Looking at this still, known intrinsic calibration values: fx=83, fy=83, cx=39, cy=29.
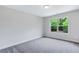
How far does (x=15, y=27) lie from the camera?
375 cm

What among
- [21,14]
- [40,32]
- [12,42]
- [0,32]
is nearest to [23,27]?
[21,14]

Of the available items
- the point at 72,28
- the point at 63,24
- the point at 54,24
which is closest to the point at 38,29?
the point at 54,24

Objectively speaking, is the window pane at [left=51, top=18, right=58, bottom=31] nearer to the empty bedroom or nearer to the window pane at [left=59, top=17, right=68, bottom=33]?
the empty bedroom

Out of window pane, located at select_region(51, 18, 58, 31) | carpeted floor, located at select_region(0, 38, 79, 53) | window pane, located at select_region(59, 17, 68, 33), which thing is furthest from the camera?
window pane, located at select_region(51, 18, 58, 31)

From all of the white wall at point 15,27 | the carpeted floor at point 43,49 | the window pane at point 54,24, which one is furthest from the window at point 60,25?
the carpeted floor at point 43,49

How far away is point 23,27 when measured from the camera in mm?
4320

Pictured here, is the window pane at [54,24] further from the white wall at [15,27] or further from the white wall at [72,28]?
the white wall at [15,27]

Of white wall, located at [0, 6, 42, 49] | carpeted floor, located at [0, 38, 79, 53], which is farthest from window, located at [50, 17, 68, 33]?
carpeted floor, located at [0, 38, 79, 53]

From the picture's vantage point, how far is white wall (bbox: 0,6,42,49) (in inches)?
124

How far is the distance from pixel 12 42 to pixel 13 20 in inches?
37.6

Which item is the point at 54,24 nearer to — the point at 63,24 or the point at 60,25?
the point at 60,25

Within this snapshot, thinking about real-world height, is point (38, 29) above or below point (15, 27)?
below

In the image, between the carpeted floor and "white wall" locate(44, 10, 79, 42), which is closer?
the carpeted floor
